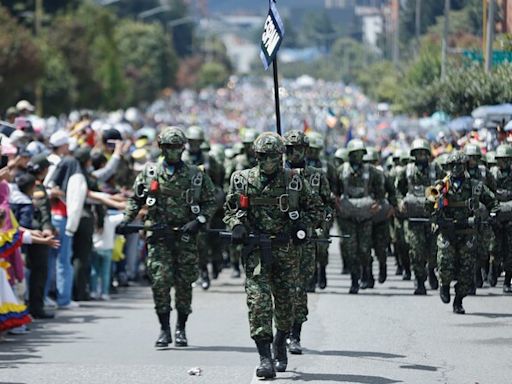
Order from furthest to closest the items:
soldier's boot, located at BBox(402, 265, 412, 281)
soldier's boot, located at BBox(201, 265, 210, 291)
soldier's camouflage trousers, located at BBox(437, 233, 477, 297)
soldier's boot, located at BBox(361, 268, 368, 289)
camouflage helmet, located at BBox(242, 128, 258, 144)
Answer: soldier's boot, located at BBox(402, 265, 412, 281)
camouflage helmet, located at BBox(242, 128, 258, 144)
soldier's boot, located at BBox(201, 265, 210, 291)
soldier's boot, located at BBox(361, 268, 368, 289)
soldier's camouflage trousers, located at BBox(437, 233, 477, 297)

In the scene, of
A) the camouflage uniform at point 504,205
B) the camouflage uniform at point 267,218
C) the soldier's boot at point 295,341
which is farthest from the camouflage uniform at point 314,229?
the camouflage uniform at point 504,205

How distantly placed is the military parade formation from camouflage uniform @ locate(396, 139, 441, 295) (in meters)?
0.02

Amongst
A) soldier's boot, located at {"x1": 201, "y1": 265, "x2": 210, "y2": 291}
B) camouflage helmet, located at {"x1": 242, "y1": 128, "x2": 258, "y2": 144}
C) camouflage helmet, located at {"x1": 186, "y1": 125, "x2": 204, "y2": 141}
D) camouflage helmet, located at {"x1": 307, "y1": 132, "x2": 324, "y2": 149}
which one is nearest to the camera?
camouflage helmet, located at {"x1": 307, "y1": 132, "x2": 324, "y2": 149}

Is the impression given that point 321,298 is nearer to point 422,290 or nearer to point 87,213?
point 422,290

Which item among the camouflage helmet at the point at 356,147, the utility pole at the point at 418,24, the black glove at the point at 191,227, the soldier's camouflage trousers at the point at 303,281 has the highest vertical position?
the utility pole at the point at 418,24

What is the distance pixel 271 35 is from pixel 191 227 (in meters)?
1.83

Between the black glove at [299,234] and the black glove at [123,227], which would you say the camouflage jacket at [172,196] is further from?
the black glove at [299,234]

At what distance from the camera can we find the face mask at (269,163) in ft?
41.5

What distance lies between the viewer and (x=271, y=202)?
→ 1276 centimetres

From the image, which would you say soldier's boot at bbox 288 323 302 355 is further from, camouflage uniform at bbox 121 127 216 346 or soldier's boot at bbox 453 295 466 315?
soldier's boot at bbox 453 295 466 315

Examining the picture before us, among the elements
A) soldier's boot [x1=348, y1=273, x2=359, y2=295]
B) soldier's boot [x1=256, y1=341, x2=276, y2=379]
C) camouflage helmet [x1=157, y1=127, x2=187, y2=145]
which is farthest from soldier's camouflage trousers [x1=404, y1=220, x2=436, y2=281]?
soldier's boot [x1=256, y1=341, x2=276, y2=379]

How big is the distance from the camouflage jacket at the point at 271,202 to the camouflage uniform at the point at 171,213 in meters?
1.69

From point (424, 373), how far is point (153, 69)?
98.4 metres

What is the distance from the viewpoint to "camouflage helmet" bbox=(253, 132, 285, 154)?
41.2ft
